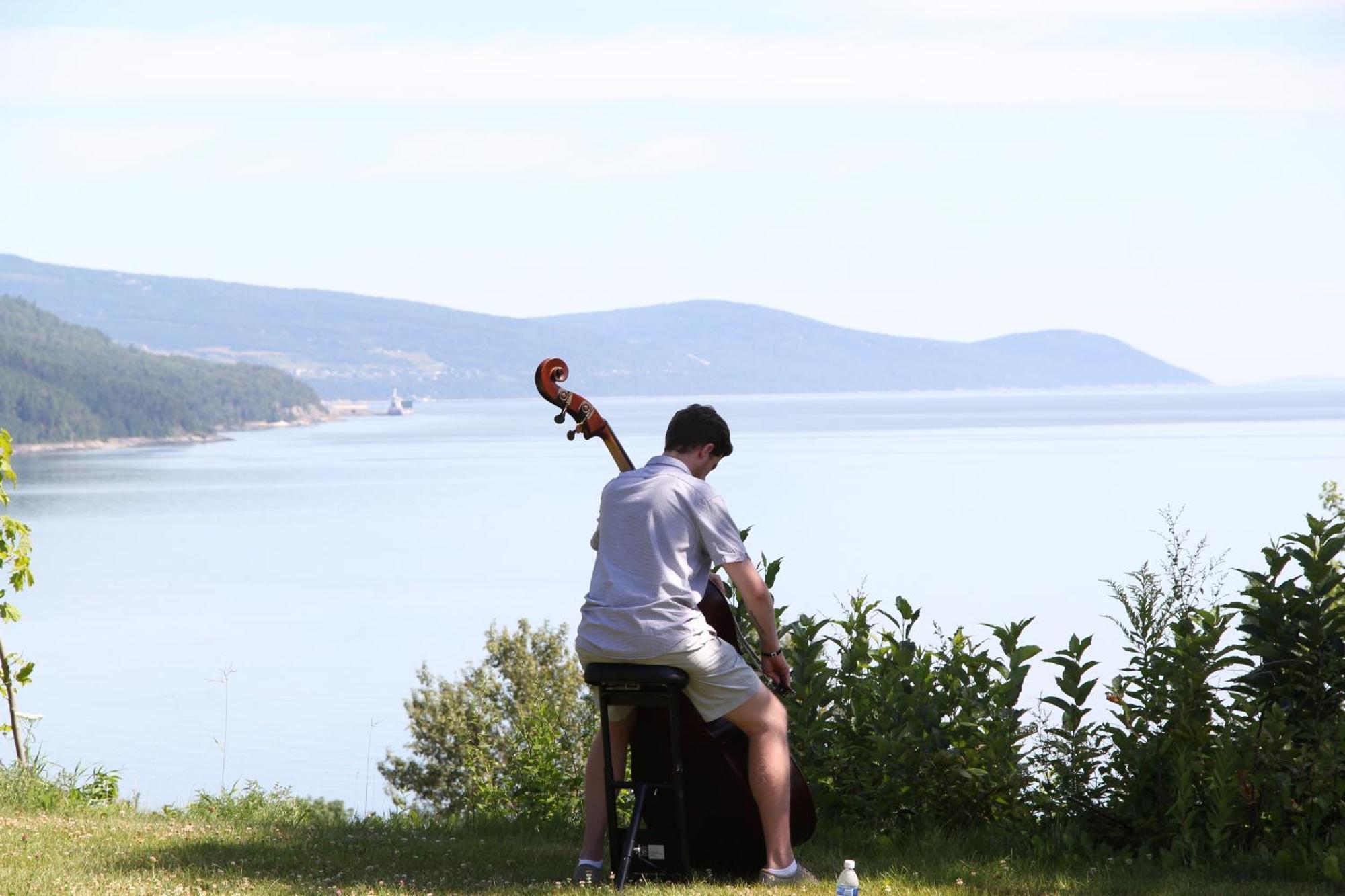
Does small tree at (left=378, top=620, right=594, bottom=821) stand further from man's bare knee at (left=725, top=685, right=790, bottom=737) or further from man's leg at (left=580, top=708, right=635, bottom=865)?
man's bare knee at (left=725, top=685, right=790, bottom=737)

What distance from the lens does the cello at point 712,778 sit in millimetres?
5129

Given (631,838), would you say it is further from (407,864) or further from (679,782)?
(407,864)

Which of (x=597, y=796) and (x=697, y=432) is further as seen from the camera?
(x=597, y=796)

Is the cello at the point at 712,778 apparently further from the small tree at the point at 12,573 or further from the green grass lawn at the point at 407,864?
the small tree at the point at 12,573

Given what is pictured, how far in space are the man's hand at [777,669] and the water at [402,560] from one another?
15511 millimetres

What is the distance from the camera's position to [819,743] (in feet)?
20.2

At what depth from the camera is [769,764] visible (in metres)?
5.03

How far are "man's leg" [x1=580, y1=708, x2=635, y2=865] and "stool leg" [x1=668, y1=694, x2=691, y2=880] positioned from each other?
0.70 ft

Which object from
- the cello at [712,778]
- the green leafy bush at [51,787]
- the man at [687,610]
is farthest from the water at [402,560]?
the man at [687,610]

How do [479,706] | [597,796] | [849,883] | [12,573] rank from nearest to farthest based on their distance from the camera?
[849,883] → [597,796] → [12,573] → [479,706]

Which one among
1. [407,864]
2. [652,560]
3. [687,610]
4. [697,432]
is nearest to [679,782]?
[687,610]

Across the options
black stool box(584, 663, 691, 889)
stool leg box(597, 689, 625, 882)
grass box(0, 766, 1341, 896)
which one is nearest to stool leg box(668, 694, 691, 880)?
black stool box(584, 663, 691, 889)

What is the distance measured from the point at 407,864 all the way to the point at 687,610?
1.78m

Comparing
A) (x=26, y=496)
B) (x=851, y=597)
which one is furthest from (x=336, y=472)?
(x=851, y=597)
